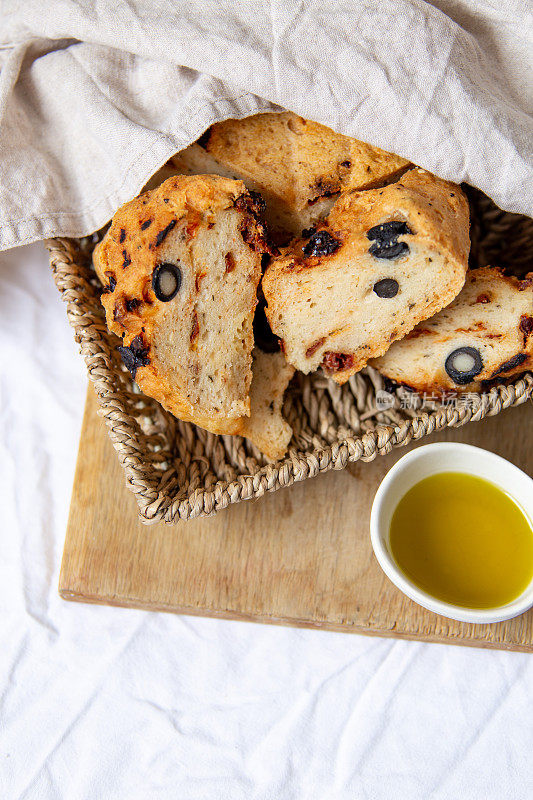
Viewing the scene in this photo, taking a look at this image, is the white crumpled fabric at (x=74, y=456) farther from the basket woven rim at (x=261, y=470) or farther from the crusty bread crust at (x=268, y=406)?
the crusty bread crust at (x=268, y=406)

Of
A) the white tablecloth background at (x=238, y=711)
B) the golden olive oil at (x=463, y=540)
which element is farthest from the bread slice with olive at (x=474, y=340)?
the white tablecloth background at (x=238, y=711)

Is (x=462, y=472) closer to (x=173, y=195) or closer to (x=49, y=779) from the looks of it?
(x=173, y=195)

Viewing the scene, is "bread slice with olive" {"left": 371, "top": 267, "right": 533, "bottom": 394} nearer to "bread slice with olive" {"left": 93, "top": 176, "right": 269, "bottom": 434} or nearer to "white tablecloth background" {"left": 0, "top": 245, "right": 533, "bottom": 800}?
"bread slice with olive" {"left": 93, "top": 176, "right": 269, "bottom": 434}

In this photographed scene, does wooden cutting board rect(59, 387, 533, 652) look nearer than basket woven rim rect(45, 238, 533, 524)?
No

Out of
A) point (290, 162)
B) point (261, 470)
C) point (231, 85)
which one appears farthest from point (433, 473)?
point (231, 85)

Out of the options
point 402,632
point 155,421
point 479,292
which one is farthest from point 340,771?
point 479,292

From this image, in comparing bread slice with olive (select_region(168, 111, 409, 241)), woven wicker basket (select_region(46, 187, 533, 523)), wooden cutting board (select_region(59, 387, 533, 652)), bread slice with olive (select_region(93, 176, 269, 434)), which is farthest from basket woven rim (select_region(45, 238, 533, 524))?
bread slice with olive (select_region(168, 111, 409, 241))
